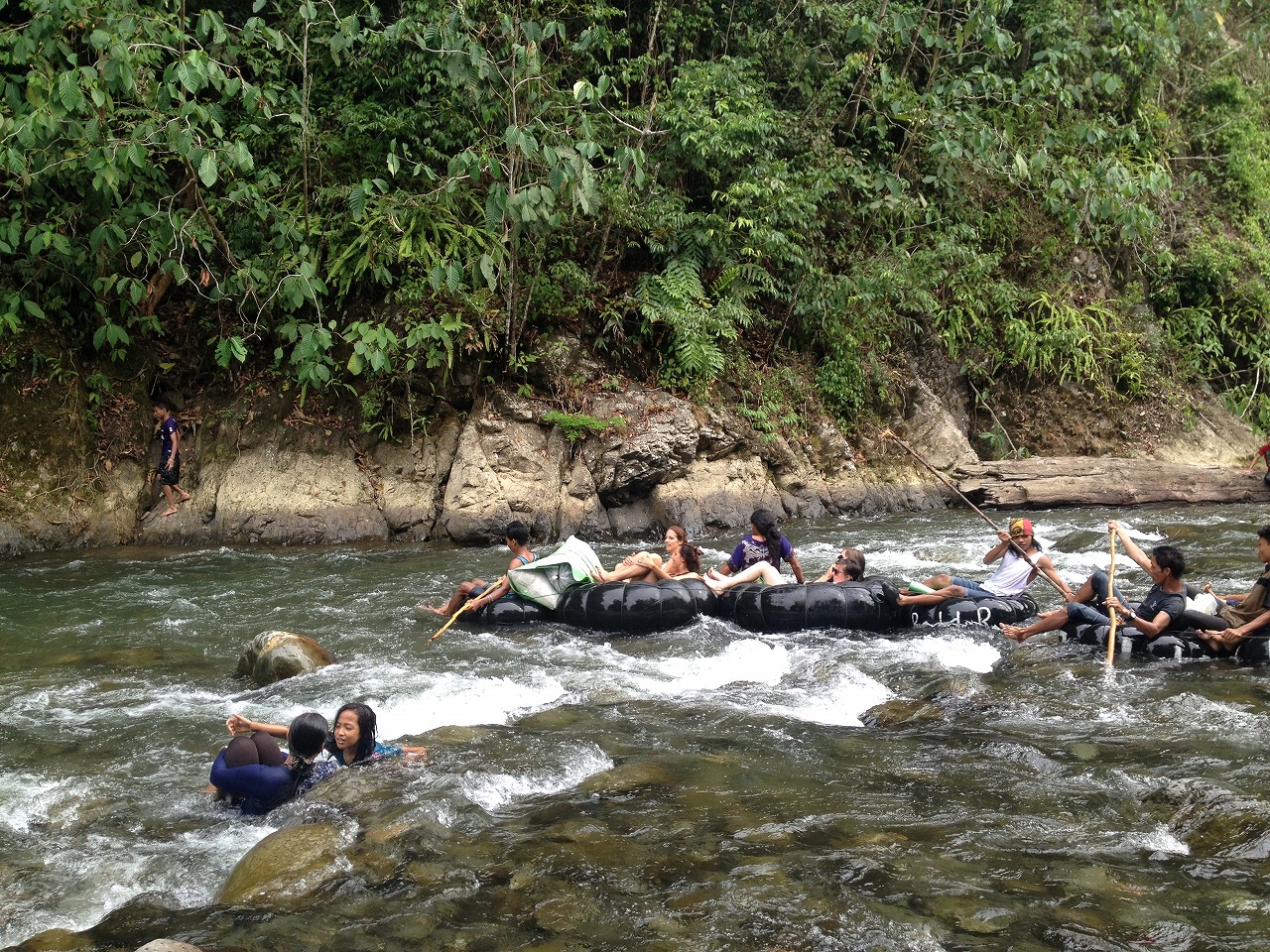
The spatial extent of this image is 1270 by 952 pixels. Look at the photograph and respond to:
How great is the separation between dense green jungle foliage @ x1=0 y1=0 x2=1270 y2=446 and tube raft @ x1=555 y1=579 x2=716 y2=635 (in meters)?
4.11

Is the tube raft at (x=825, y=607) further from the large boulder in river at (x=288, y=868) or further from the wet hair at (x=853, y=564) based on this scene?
the large boulder in river at (x=288, y=868)

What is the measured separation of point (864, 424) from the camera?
15.7 m

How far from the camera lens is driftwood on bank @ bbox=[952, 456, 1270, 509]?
45.5ft

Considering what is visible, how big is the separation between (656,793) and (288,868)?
1.65m

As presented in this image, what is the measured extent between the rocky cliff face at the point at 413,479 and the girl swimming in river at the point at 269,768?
7035 millimetres

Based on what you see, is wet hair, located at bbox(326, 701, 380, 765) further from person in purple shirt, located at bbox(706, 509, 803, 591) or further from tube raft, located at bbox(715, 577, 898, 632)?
person in purple shirt, located at bbox(706, 509, 803, 591)

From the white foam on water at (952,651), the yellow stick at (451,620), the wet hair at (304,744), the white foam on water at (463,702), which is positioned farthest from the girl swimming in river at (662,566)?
the wet hair at (304,744)

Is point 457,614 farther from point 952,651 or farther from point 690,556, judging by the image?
point 952,651

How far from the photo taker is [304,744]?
201 inches

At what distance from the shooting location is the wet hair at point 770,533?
9023 mm

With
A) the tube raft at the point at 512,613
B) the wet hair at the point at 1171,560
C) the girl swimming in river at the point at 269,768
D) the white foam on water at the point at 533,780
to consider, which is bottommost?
the tube raft at the point at 512,613

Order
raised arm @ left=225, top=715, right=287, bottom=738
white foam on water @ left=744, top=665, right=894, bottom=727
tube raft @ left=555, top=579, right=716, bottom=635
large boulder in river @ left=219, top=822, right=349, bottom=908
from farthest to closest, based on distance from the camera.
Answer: tube raft @ left=555, top=579, right=716, bottom=635 → white foam on water @ left=744, top=665, right=894, bottom=727 → raised arm @ left=225, top=715, right=287, bottom=738 → large boulder in river @ left=219, top=822, right=349, bottom=908

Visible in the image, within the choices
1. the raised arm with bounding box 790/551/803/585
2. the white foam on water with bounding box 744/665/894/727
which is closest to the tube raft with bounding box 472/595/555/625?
the raised arm with bounding box 790/551/803/585

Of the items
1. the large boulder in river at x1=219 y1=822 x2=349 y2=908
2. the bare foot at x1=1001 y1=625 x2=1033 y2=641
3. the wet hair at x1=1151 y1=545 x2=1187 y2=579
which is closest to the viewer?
the large boulder in river at x1=219 y1=822 x2=349 y2=908
